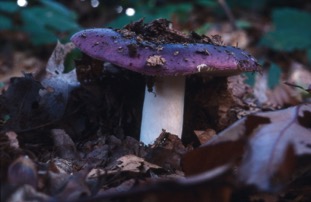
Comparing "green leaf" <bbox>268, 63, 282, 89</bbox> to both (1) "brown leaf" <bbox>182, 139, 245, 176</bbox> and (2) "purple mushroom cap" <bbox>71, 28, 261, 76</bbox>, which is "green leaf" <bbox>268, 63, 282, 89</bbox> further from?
(1) "brown leaf" <bbox>182, 139, 245, 176</bbox>

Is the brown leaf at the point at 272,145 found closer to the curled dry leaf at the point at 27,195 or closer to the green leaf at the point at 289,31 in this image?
the curled dry leaf at the point at 27,195

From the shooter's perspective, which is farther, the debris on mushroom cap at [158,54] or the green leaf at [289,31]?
the green leaf at [289,31]

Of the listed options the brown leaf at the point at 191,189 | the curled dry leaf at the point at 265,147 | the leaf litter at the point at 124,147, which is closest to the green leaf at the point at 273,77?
the leaf litter at the point at 124,147

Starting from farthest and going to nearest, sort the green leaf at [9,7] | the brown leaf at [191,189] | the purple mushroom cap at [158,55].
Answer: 1. the green leaf at [9,7]
2. the purple mushroom cap at [158,55]
3. the brown leaf at [191,189]

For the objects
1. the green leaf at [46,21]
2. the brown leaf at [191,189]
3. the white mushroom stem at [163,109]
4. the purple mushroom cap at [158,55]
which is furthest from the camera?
the green leaf at [46,21]

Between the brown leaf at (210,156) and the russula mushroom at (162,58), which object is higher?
→ the russula mushroom at (162,58)

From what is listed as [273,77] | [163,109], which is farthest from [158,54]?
[273,77]
